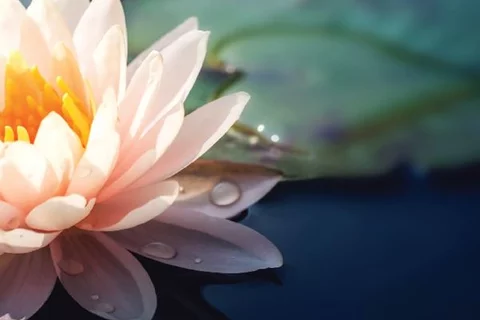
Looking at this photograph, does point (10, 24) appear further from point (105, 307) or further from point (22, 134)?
point (105, 307)

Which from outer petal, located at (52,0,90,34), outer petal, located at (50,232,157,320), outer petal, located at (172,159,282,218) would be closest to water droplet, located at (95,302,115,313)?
outer petal, located at (50,232,157,320)

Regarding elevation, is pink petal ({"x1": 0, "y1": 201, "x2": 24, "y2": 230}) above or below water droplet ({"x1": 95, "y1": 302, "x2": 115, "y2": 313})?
above

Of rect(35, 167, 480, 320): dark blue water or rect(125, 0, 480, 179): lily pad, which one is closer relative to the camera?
rect(35, 167, 480, 320): dark blue water

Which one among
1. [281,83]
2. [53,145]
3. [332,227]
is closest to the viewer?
[53,145]

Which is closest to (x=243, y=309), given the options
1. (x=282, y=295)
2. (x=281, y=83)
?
(x=282, y=295)

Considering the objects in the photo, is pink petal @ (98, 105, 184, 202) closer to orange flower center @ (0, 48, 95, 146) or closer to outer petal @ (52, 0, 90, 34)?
orange flower center @ (0, 48, 95, 146)

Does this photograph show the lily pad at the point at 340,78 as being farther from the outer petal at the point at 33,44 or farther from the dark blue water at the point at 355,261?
the outer petal at the point at 33,44

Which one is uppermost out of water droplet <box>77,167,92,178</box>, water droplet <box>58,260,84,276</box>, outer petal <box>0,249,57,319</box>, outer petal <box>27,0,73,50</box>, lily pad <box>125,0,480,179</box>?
lily pad <box>125,0,480,179</box>

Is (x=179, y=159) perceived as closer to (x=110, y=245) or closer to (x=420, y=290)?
(x=110, y=245)
